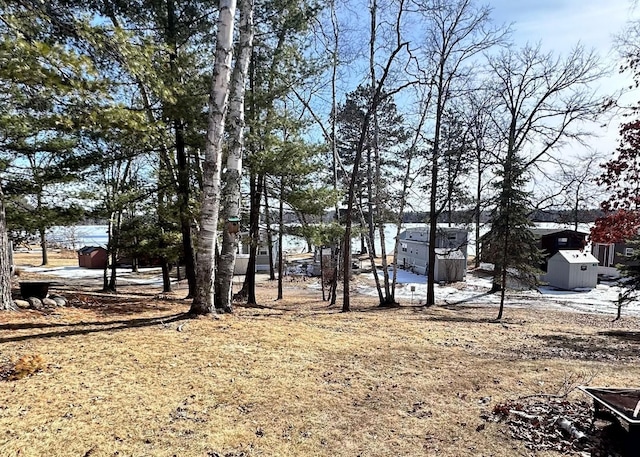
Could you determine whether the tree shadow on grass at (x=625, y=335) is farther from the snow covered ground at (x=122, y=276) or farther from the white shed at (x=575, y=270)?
the snow covered ground at (x=122, y=276)

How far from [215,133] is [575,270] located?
21.2m

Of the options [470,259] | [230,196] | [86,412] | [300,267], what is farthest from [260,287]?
[470,259]

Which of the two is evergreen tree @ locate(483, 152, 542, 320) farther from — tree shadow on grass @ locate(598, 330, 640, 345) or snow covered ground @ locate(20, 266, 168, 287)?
snow covered ground @ locate(20, 266, 168, 287)

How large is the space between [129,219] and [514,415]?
13050 millimetres

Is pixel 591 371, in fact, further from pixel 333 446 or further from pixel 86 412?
pixel 86 412

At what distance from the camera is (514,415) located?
339 centimetres

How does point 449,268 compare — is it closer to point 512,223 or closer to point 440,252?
point 440,252

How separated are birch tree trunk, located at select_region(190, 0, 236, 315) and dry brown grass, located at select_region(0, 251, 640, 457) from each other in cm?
119

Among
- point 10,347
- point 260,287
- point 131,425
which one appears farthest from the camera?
point 260,287

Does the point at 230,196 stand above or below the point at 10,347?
above

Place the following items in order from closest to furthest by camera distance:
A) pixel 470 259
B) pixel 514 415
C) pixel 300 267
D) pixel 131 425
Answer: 1. pixel 131 425
2. pixel 514 415
3. pixel 300 267
4. pixel 470 259

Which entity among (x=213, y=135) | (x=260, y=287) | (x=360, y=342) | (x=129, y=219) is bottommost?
(x=260, y=287)

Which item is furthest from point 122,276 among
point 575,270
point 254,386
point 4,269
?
point 575,270

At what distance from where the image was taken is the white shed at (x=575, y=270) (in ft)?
66.2
